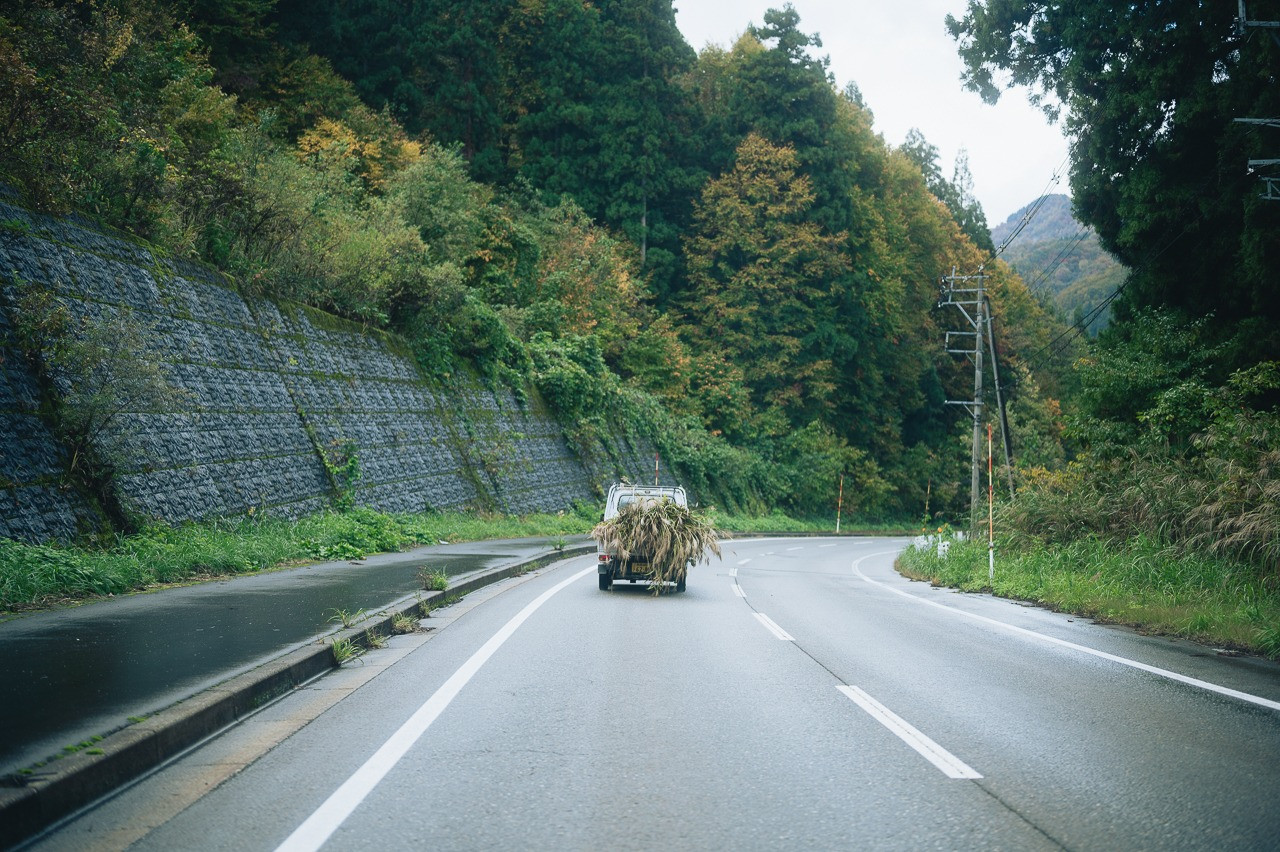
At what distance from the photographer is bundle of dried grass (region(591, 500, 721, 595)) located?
1482 centimetres

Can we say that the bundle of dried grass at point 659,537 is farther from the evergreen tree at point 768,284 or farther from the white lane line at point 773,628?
the evergreen tree at point 768,284

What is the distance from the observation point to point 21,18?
15.7 meters

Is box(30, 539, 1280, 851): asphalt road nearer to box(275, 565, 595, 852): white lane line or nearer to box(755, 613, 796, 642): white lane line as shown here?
box(275, 565, 595, 852): white lane line

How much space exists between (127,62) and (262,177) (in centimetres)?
338

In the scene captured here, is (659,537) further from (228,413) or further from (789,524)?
(789,524)

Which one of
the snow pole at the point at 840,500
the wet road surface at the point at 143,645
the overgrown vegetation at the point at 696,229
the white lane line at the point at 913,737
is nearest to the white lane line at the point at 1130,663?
the overgrown vegetation at the point at 696,229

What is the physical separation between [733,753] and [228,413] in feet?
43.7

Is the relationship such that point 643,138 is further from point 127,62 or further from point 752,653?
point 752,653

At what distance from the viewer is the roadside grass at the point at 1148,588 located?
1055 cm

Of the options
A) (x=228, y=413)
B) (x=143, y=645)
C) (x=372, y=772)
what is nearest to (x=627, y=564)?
(x=228, y=413)

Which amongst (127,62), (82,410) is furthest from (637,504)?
(127,62)

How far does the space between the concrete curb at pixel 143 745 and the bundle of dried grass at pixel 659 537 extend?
6.74 m

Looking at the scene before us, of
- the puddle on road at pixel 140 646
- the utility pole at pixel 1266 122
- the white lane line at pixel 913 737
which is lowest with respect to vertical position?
the white lane line at pixel 913 737

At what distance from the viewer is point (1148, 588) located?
514 inches
